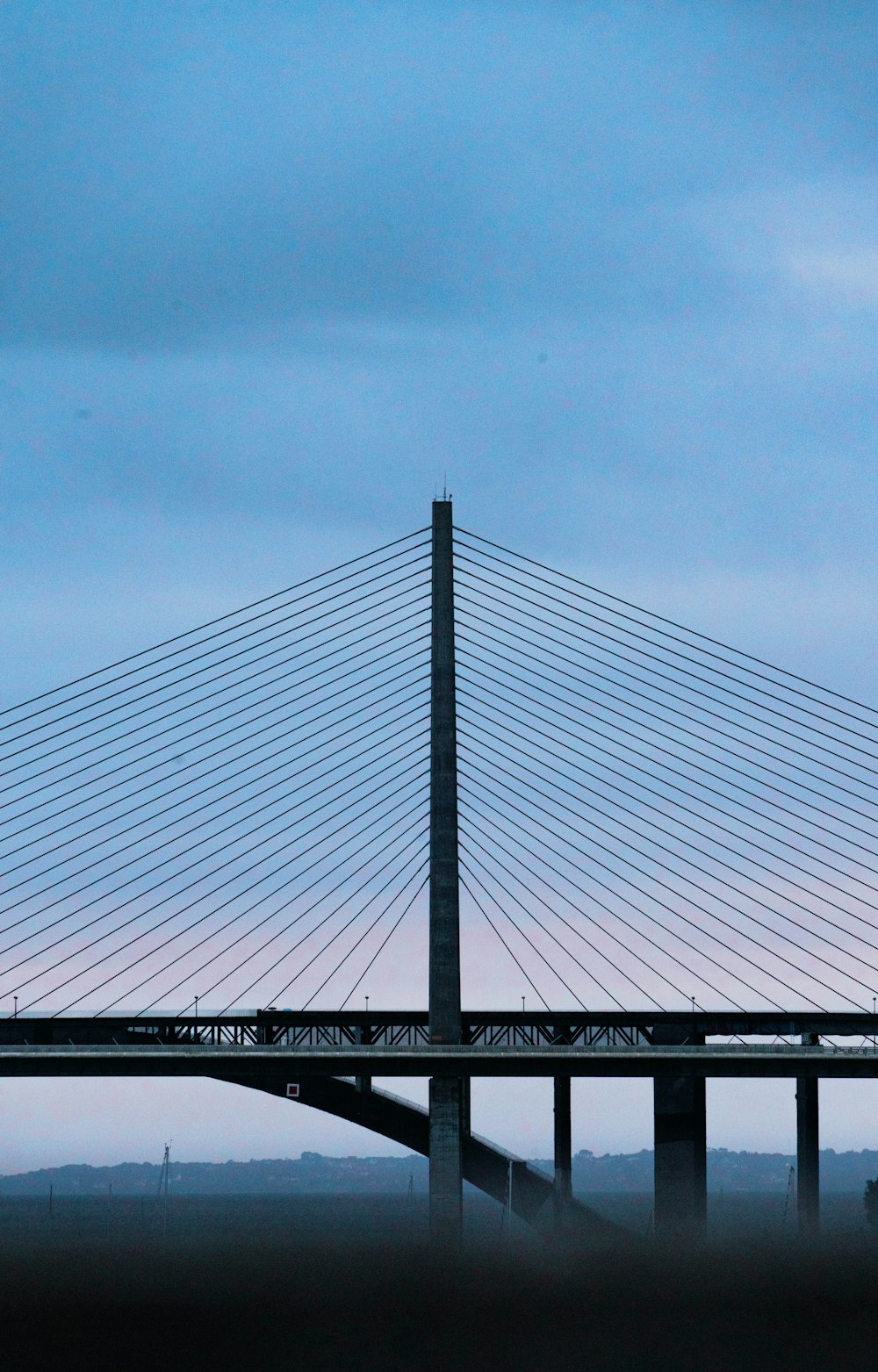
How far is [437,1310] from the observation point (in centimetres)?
3102

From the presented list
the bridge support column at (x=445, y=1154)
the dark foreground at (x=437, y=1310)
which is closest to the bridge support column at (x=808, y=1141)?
the bridge support column at (x=445, y=1154)

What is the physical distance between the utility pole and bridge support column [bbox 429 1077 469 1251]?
4cm

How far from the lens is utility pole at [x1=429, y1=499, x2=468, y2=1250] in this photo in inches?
2771

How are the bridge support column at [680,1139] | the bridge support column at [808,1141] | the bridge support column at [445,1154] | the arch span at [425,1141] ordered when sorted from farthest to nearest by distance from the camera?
the bridge support column at [808,1141]
the arch span at [425,1141]
the bridge support column at [680,1139]
the bridge support column at [445,1154]

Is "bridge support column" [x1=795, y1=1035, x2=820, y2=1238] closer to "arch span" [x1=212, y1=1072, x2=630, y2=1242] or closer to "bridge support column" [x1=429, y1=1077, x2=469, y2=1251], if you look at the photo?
"arch span" [x1=212, y1=1072, x2=630, y2=1242]

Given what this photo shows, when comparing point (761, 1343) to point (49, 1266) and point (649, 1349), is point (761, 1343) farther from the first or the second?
point (49, 1266)

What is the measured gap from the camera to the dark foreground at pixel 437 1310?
94.1ft

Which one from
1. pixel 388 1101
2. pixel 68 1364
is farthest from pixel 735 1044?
pixel 68 1364

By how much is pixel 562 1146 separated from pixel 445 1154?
30081 mm

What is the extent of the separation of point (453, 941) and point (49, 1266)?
124 feet

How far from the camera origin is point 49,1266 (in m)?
34.0

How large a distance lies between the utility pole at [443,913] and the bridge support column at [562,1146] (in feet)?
71.8

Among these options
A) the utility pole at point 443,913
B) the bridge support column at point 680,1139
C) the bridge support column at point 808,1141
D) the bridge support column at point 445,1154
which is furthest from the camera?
the bridge support column at point 808,1141

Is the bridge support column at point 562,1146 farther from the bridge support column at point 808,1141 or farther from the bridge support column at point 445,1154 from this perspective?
the bridge support column at point 445,1154
